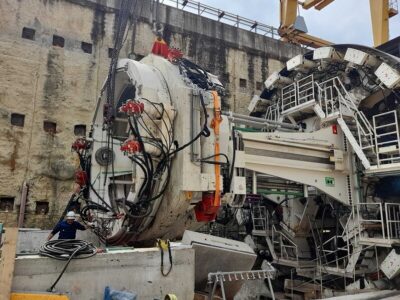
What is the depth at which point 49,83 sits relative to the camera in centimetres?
1055

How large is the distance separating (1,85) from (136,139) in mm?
6722

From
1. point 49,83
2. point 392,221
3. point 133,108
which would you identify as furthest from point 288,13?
point 133,108

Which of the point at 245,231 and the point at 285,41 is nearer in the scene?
the point at 245,231

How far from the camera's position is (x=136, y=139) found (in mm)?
5246

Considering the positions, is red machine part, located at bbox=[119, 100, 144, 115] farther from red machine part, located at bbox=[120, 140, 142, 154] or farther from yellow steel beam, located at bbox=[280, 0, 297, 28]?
yellow steel beam, located at bbox=[280, 0, 297, 28]

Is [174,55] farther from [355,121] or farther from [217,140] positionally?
[355,121]

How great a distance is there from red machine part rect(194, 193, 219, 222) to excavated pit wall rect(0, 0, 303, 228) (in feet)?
19.2

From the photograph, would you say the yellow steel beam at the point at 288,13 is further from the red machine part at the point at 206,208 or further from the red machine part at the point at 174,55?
the red machine part at the point at 206,208

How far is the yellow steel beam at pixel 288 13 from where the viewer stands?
15.6 m

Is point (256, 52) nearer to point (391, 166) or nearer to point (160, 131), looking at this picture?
point (391, 166)

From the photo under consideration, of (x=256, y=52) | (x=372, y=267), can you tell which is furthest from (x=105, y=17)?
(x=372, y=267)

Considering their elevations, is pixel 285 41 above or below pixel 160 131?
above

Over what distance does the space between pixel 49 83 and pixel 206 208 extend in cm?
734

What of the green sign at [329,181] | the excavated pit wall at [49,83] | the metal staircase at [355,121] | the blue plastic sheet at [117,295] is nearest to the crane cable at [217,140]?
the blue plastic sheet at [117,295]
